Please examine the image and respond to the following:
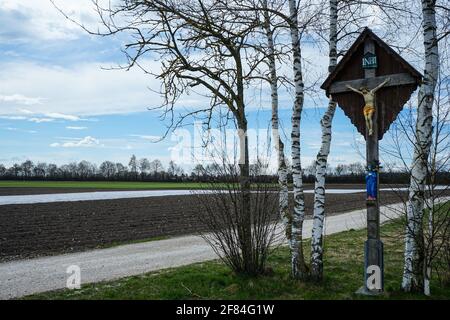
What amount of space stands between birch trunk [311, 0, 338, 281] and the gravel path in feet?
4.26

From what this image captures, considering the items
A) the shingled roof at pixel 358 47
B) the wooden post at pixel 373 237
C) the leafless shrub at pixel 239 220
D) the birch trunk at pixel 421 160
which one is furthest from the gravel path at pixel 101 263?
the shingled roof at pixel 358 47

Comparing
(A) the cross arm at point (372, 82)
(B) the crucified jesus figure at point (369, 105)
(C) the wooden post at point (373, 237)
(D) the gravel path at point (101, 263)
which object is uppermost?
(A) the cross arm at point (372, 82)

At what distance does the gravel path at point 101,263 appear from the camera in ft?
31.5

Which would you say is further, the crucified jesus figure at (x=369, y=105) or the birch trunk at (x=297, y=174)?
the birch trunk at (x=297, y=174)

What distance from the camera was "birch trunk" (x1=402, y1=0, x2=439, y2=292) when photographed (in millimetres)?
6809

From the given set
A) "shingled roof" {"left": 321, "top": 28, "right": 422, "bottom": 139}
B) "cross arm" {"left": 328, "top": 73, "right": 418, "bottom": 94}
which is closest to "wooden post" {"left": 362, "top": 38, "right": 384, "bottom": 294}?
"shingled roof" {"left": 321, "top": 28, "right": 422, "bottom": 139}

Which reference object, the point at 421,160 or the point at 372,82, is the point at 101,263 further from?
the point at 421,160

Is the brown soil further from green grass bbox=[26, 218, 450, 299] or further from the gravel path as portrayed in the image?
green grass bbox=[26, 218, 450, 299]

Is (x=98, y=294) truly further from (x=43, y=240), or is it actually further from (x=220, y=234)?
(x=43, y=240)

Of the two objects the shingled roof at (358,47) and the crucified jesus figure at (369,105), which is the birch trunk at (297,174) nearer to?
the shingled roof at (358,47)

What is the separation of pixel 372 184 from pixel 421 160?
821mm

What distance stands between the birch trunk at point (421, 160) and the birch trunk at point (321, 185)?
4.66 feet

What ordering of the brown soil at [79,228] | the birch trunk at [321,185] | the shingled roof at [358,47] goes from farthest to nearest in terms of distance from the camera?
the brown soil at [79,228], the birch trunk at [321,185], the shingled roof at [358,47]

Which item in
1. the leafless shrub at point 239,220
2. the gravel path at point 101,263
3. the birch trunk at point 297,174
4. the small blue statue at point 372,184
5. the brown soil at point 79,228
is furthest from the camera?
the brown soil at point 79,228
